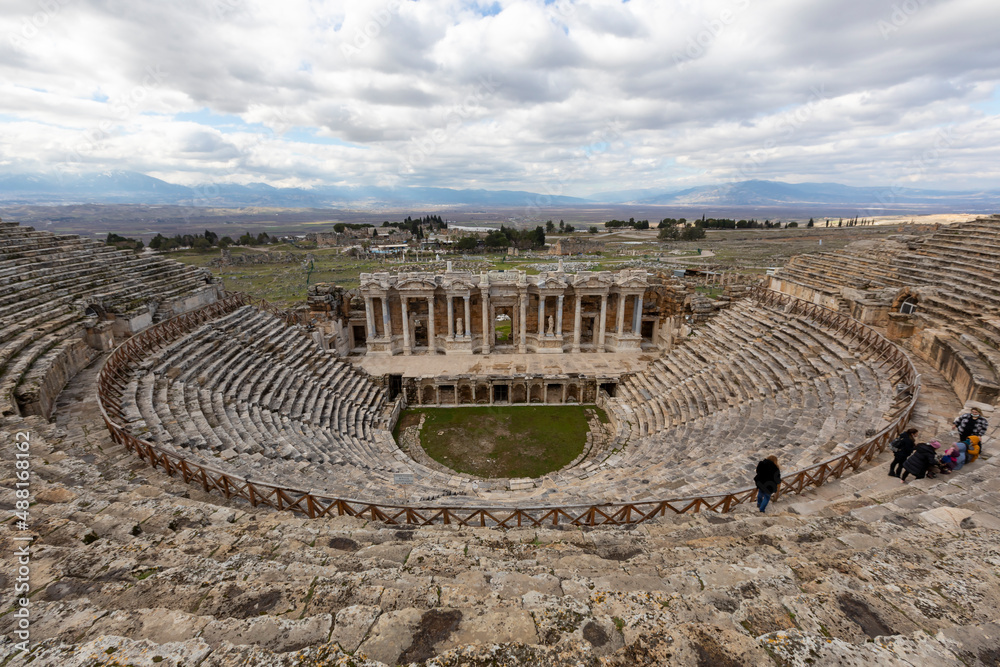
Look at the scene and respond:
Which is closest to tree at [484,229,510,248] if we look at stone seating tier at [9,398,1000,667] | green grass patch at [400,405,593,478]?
green grass patch at [400,405,593,478]

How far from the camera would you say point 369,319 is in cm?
3147

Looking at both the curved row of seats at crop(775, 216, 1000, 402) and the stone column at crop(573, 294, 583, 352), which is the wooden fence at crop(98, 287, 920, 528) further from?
the stone column at crop(573, 294, 583, 352)

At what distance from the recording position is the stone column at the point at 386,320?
31.1 meters

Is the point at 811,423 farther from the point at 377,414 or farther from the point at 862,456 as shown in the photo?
the point at 377,414

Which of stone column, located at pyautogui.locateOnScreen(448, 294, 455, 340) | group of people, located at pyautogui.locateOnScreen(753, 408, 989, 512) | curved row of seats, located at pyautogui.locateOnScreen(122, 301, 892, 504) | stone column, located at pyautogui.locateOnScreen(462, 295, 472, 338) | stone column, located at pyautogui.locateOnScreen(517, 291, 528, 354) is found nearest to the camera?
group of people, located at pyautogui.locateOnScreen(753, 408, 989, 512)

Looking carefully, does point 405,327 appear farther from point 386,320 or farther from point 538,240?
point 538,240

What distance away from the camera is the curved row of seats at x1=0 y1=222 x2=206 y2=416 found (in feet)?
46.7

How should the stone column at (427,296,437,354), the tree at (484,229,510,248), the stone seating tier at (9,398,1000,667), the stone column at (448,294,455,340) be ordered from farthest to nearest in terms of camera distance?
the tree at (484,229,510,248) → the stone column at (448,294,455,340) → the stone column at (427,296,437,354) → the stone seating tier at (9,398,1000,667)

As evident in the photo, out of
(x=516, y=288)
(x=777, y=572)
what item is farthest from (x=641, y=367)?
(x=777, y=572)


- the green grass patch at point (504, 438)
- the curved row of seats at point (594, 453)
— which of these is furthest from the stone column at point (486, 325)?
the curved row of seats at point (594, 453)

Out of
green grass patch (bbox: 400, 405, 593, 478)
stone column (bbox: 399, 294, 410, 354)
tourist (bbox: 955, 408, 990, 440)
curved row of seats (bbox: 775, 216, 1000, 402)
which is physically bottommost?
green grass patch (bbox: 400, 405, 593, 478)

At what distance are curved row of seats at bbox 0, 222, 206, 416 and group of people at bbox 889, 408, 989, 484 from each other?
22513 millimetres

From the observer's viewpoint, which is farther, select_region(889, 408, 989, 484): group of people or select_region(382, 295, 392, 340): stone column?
select_region(382, 295, 392, 340): stone column

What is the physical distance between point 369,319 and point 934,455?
2910cm
